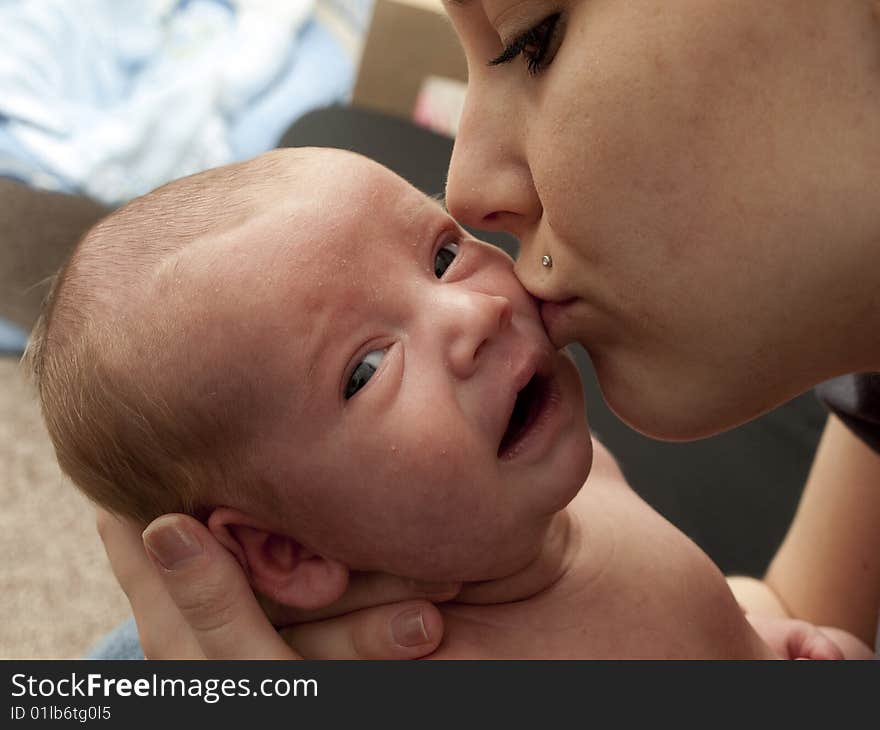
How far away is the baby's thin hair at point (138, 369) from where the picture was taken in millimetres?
863

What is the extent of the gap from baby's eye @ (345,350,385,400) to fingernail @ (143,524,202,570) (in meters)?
0.21

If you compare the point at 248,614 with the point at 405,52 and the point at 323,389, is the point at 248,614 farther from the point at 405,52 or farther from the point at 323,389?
the point at 405,52

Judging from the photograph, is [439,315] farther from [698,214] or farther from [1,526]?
[1,526]

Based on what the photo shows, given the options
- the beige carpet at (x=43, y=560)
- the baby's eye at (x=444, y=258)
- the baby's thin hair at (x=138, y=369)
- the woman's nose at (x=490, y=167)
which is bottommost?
the beige carpet at (x=43, y=560)

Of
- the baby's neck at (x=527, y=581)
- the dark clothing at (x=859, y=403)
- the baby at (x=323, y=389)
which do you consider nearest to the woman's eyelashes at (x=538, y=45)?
the baby at (x=323, y=389)

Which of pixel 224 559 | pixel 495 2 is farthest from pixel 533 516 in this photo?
pixel 495 2

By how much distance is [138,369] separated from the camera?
0.87 meters

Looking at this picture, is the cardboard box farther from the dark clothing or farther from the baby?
the baby

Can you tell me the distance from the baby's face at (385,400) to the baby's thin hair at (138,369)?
5 cm

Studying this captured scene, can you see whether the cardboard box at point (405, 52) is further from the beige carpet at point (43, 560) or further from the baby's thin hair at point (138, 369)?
the baby's thin hair at point (138, 369)

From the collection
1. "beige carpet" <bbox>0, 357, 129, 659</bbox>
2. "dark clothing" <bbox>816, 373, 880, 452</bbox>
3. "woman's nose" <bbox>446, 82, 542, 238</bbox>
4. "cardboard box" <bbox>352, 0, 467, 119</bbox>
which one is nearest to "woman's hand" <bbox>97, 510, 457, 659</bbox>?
"woman's nose" <bbox>446, 82, 542, 238</bbox>

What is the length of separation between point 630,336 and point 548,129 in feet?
0.70

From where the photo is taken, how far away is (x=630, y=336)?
0.86 metres

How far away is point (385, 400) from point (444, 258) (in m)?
0.20
